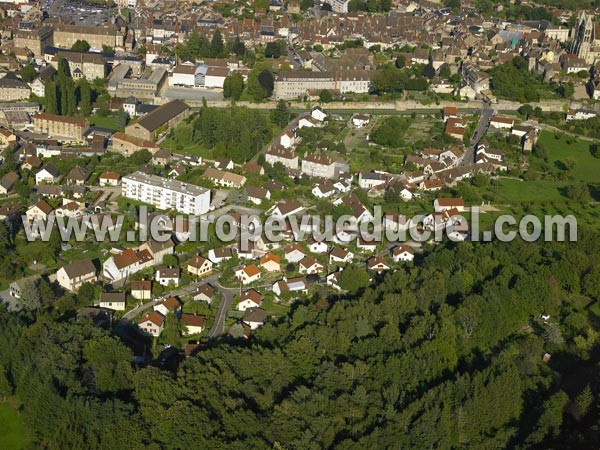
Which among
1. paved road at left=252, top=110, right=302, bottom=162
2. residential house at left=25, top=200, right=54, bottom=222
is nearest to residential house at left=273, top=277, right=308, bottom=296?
residential house at left=25, top=200, right=54, bottom=222

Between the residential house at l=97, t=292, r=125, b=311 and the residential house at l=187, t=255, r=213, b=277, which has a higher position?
the residential house at l=187, t=255, r=213, b=277

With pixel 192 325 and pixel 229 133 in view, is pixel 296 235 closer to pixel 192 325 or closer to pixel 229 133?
pixel 192 325

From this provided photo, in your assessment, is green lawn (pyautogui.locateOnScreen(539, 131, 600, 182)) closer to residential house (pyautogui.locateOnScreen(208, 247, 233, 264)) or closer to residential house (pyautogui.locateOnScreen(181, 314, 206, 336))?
residential house (pyautogui.locateOnScreen(208, 247, 233, 264))

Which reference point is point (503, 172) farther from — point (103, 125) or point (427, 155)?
point (103, 125)

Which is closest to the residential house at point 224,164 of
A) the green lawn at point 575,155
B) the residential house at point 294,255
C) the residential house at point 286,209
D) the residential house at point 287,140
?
the residential house at point 287,140

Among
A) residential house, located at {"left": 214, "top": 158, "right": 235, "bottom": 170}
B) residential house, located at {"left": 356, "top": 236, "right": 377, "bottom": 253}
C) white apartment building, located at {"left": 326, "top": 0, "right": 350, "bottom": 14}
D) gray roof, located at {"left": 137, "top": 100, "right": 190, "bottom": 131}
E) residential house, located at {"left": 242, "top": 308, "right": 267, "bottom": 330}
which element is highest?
white apartment building, located at {"left": 326, "top": 0, "right": 350, "bottom": 14}

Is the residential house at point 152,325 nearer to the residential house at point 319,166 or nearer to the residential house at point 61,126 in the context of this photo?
the residential house at point 319,166

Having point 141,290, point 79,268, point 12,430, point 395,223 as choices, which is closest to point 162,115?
point 395,223
